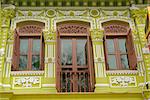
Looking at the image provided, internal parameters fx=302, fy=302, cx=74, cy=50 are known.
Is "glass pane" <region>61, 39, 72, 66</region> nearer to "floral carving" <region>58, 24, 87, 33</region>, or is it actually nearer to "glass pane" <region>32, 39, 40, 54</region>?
"floral carving" <region>58, 24, 87, 33</region>

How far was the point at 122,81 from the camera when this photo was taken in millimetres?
8258

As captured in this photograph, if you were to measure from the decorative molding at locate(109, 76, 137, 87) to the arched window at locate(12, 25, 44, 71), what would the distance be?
2019 mm

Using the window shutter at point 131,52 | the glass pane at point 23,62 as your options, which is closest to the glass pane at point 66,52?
the glass pane at point 23,62

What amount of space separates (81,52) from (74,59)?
0.38m

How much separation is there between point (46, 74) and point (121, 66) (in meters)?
2.16

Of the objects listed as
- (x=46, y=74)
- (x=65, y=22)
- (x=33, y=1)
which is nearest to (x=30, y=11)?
(x=33, y=1)

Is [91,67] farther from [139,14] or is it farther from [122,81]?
[139,14]

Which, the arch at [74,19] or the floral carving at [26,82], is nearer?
the floral carving at [26,82]

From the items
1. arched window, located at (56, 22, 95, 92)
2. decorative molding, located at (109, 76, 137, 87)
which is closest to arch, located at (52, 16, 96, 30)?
arched window, located at (56, 22, 95, 92)

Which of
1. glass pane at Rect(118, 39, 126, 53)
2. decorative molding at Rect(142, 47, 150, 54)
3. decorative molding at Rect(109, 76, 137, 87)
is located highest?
glass pane at Rect(118, 39, 126, 53)

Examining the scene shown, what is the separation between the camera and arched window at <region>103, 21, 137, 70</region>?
28.5ft

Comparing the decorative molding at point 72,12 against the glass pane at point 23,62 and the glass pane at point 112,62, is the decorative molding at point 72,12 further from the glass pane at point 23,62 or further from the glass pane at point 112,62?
the glass pane at point 23,62

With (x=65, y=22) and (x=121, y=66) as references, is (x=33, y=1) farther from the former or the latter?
(x=121, y=66)

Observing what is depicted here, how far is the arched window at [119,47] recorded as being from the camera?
342 inches
